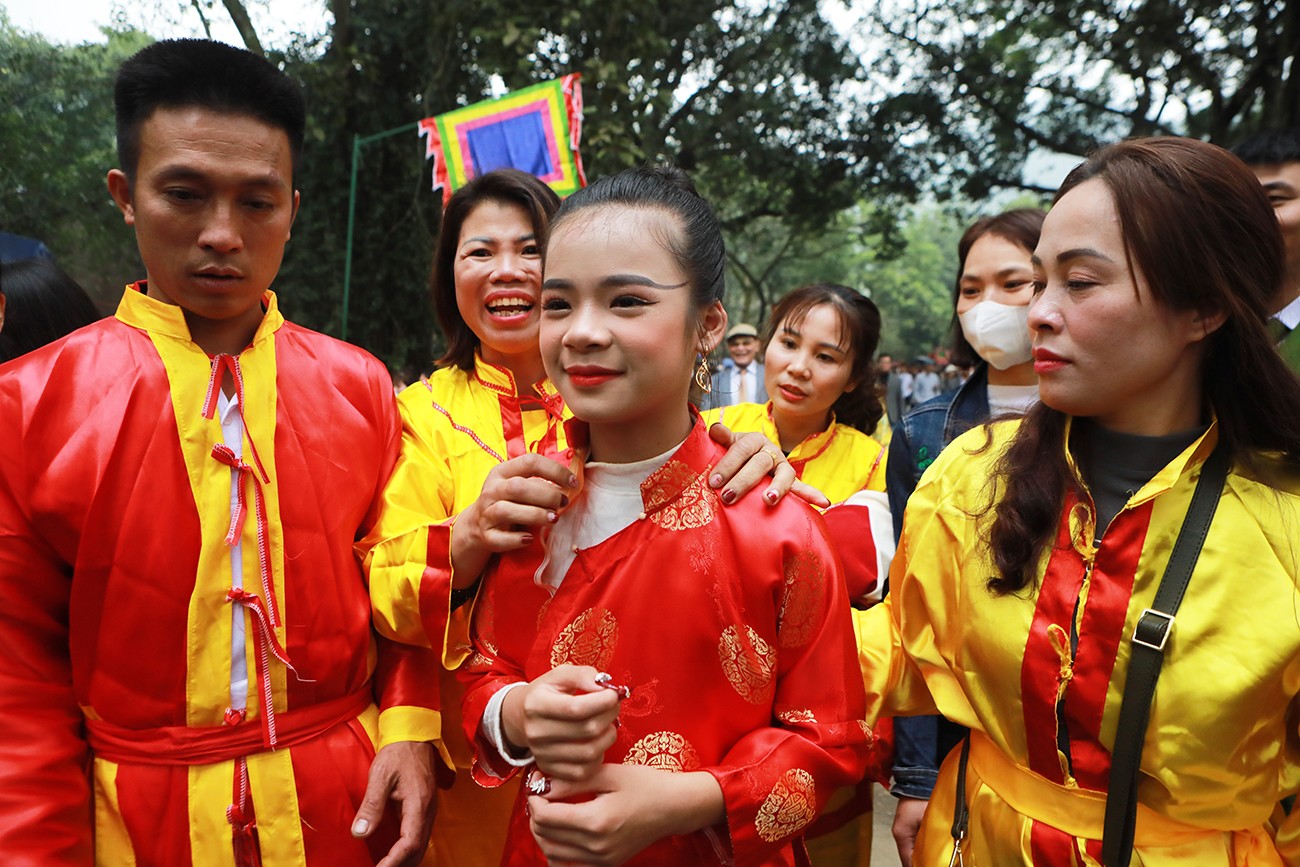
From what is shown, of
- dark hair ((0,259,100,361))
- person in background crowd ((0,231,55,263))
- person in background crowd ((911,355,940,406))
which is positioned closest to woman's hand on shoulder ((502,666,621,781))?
dark hair ((0,259,100,361))

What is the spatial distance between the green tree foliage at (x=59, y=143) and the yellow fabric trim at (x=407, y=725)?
28.7 feet

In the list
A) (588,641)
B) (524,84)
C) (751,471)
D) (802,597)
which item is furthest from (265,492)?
(524,84)

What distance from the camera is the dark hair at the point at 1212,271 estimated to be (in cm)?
149

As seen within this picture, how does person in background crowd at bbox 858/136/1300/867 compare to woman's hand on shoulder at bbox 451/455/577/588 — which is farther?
woman's hand on shoulder at bbox 451/455/577/588

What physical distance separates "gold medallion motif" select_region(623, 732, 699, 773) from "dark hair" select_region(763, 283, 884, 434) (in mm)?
1964

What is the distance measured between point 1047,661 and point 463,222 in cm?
176

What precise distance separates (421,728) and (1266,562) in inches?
60.7

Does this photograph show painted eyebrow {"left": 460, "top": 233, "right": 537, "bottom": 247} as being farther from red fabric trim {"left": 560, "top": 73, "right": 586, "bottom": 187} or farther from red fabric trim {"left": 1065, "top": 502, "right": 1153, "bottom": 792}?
red fabric trim {"left": 560, "top": 73, "right": 586, "bottom": 187}

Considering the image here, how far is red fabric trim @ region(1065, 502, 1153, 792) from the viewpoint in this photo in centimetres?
151

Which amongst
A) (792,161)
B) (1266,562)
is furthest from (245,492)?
(792,161)

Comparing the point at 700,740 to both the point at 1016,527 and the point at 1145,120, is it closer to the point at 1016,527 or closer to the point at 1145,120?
the point at 1016,527

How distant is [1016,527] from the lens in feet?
5.33

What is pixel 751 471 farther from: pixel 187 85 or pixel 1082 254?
pixel 187 85

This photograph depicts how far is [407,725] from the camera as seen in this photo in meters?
1.88
